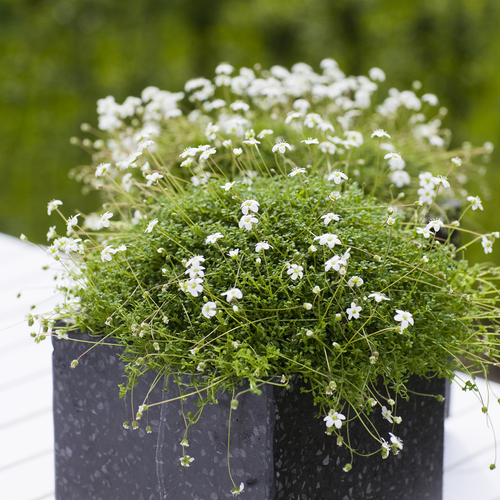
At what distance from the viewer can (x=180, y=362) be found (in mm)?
1017

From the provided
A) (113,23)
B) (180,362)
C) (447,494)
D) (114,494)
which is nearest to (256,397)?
(180,362)

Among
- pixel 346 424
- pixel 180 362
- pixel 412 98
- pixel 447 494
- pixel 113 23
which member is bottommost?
pixel 447 494

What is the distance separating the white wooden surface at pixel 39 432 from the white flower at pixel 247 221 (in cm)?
41

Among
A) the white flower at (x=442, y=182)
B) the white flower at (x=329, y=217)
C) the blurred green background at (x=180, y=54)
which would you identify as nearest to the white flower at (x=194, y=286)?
the white flower at (x=329, y=217)

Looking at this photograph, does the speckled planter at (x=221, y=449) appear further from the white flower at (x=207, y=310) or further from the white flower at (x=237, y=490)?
the white flower at (x=207, y=310)

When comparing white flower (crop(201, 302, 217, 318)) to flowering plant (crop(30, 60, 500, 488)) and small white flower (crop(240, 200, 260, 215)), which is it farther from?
small white flower (crop(240, 200, 260, 215))

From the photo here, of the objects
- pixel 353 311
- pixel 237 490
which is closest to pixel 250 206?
pixel 353 311

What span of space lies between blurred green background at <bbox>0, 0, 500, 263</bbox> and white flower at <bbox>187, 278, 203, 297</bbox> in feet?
9.21

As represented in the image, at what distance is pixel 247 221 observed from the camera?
1072 millimetres

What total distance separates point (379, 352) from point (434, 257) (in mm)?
267

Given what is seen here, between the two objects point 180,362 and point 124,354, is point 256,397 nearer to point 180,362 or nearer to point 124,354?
point 180,362

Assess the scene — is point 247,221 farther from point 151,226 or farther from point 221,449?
point 221,449

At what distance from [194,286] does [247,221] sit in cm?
15

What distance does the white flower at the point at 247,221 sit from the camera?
3.47 ft
